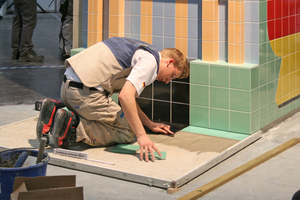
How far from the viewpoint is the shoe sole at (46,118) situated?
3475mm

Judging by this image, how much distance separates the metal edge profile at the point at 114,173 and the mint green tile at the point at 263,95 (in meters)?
1.49

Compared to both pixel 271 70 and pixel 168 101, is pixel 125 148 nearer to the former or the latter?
pixel 168 101

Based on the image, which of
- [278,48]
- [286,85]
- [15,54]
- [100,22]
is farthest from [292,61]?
[15,54]

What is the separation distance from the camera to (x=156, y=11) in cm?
430

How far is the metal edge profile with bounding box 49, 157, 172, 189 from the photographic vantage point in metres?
2.95

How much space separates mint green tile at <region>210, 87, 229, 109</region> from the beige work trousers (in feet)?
2.73

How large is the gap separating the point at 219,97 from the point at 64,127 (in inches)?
55.1

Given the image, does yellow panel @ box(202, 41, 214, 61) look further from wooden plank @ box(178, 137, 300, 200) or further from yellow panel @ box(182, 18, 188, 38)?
wooden plank @ box(178, 137, 300, 200)

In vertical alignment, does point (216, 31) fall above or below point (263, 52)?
above

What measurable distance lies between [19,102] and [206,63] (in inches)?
96.8

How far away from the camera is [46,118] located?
11.5 feet

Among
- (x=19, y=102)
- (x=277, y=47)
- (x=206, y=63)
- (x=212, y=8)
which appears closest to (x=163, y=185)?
(x=206, y=63)

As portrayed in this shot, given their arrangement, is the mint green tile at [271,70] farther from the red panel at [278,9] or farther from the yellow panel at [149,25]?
the yellow panel at [149,25]

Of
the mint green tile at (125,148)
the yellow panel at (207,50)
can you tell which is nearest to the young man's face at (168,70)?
the mint green tile at (125,148)
